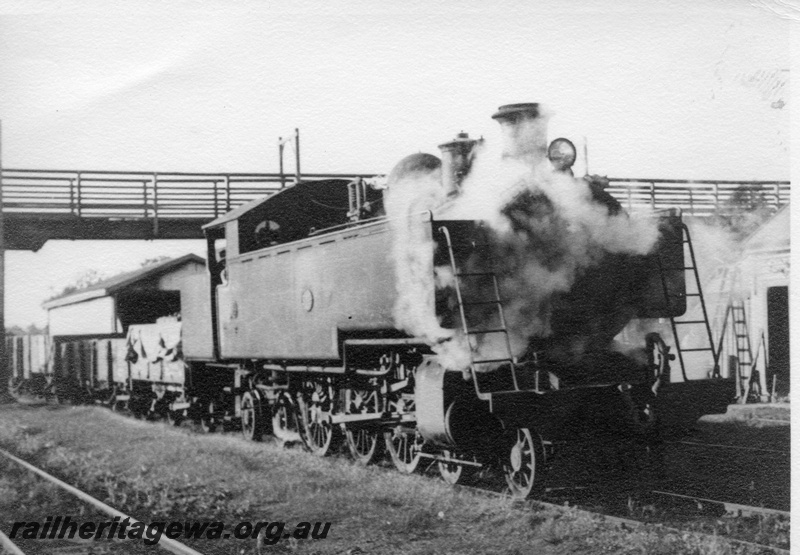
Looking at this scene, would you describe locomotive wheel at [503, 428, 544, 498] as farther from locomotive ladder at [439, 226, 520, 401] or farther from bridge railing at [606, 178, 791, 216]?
bridge railing at [606, 178, 791, 216]

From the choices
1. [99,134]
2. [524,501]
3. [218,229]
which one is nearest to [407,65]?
[99,134]

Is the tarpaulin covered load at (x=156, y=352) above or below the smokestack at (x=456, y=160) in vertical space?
below

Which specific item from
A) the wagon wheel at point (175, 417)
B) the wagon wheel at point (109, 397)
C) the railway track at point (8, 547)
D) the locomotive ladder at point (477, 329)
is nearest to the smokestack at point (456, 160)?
the locomotive ladder at point (477, 329)

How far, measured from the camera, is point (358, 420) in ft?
24.5

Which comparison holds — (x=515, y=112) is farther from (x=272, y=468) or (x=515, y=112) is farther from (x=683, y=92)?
(x=272, y=468)

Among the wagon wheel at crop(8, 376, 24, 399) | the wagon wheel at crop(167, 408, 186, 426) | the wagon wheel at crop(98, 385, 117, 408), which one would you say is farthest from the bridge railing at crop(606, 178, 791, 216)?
the wagon wheel at crop(8, 376, 24, 399)

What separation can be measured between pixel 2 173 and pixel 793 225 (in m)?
5.63

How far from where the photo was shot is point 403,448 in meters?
7.59

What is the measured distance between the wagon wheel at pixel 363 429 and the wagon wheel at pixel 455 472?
78cm

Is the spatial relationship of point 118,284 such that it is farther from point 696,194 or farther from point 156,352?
point 696,194

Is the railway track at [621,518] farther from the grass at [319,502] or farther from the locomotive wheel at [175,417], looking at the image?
the locomotive wheel at [175,417]

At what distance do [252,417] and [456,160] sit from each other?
4755 mm

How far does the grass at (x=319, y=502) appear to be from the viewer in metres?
5.08

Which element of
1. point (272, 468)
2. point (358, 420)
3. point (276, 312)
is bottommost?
point (272, 468)
